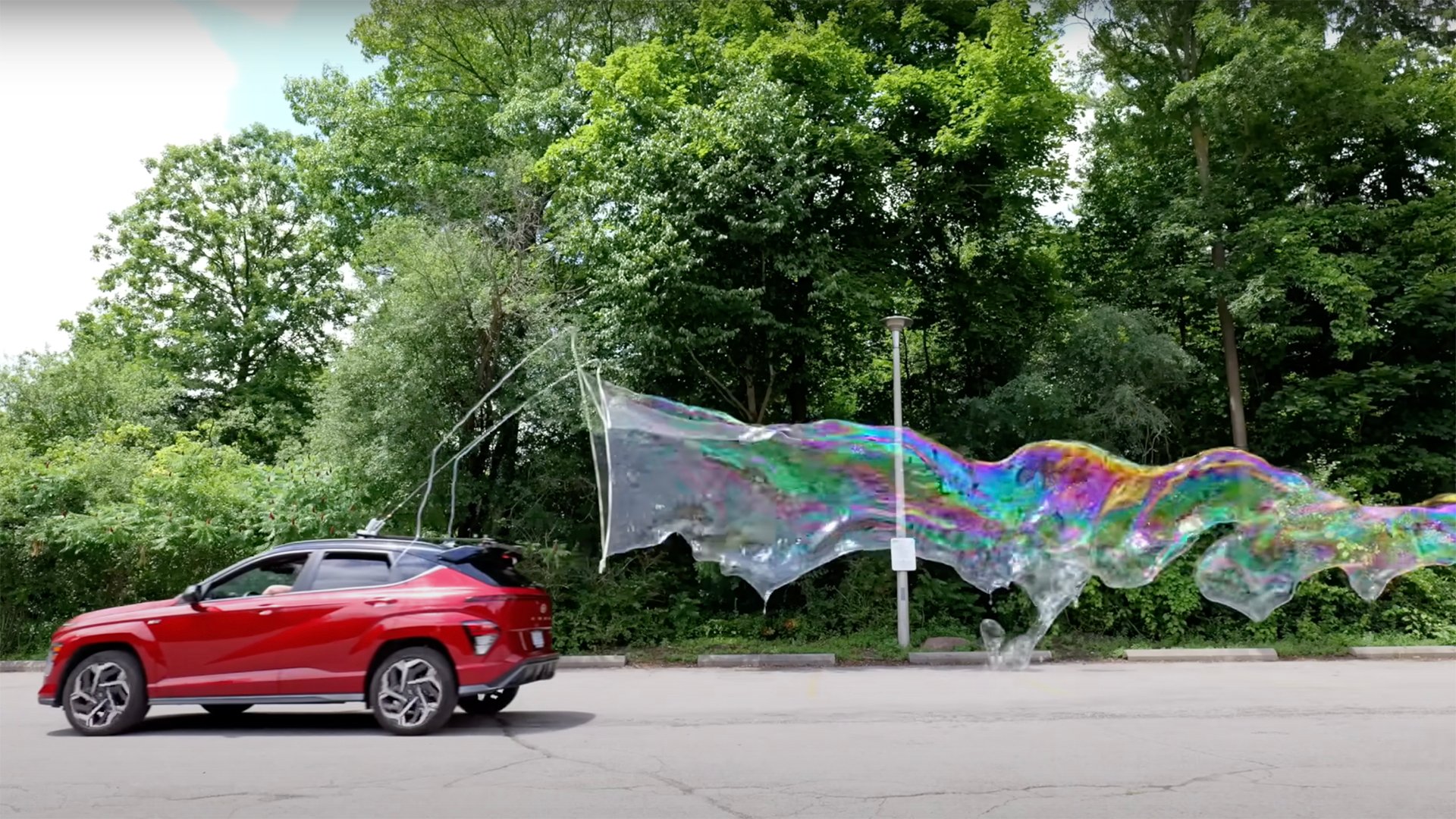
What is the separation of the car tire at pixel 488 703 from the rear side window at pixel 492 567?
110 centimetres

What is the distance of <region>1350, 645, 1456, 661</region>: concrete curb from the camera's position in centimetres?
1575

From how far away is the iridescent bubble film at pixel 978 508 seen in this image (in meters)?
12.1

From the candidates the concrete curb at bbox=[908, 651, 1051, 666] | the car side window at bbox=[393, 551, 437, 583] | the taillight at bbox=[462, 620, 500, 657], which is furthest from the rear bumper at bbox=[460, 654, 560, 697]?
the concrete curb at bbox=[908, 651, 1051, 666]

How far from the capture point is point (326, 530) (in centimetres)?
1748

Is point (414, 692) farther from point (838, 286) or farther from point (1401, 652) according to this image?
point (1401, 652)

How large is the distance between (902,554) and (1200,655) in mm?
4909

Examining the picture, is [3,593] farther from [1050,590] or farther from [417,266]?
[1050,590]

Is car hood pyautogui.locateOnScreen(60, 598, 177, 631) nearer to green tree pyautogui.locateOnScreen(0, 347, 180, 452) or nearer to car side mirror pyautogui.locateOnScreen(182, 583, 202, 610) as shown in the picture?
car side mirror pyautogui.locateOnScreen(182, 583, 202, 610)

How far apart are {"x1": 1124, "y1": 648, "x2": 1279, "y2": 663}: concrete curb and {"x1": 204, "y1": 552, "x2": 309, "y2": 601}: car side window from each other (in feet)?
39.7

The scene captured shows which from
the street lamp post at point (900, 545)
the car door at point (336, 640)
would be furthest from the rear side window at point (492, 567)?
the street lamp post at point (900, 545)

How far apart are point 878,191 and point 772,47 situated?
12.5 feet

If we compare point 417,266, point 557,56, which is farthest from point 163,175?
point 417,266

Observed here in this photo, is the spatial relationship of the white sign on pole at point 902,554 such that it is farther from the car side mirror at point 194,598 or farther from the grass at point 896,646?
the car side mirror at point 194,598

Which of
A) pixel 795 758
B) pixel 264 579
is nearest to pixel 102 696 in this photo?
pixel 264 579
